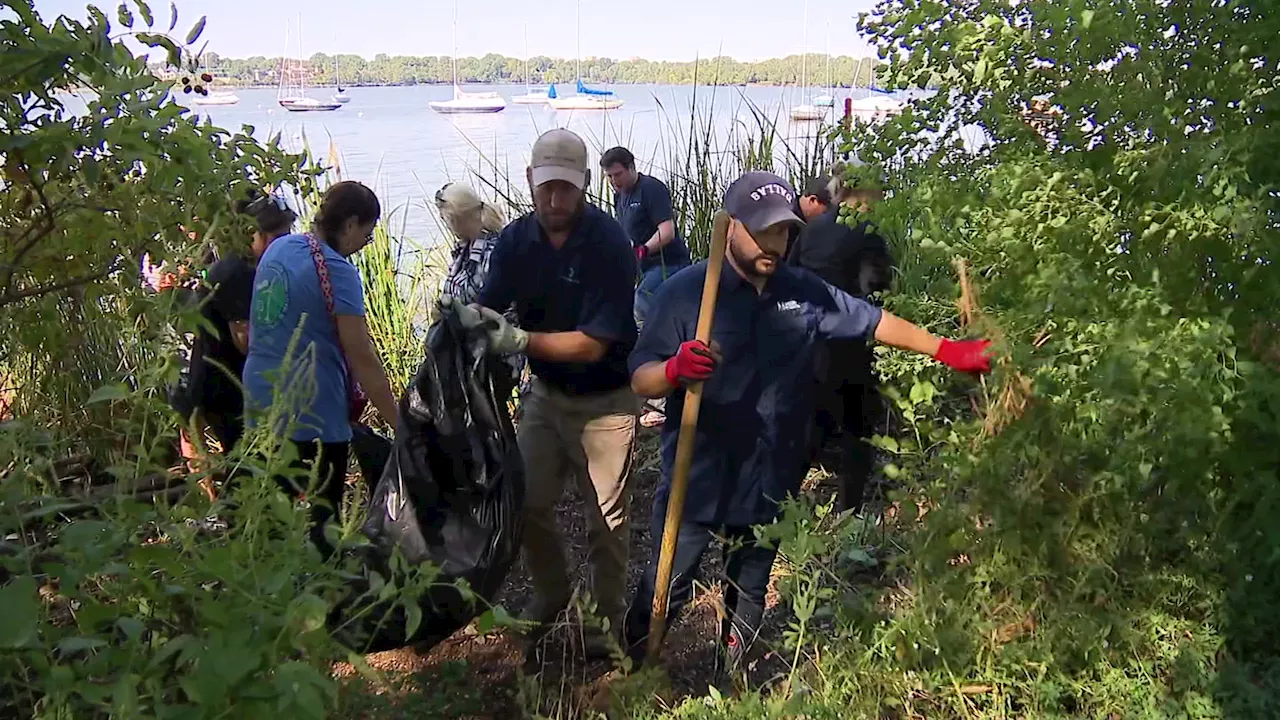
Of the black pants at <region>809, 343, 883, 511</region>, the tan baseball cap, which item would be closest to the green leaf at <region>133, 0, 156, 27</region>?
the tan baseball cap

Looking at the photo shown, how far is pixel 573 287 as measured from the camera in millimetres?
3443

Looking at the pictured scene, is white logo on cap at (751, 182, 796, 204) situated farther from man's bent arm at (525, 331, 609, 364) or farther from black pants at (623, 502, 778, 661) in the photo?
black pants at (623, 502, 778, 661)

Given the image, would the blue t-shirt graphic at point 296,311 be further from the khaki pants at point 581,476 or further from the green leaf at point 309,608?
the green leaf at point 309,608

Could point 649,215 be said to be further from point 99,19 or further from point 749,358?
point 99,19

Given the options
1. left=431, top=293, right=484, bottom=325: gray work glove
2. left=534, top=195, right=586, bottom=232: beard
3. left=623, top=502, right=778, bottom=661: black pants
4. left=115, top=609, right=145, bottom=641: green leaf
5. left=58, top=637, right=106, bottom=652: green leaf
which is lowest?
left=623, top=502, right=778, bottom=661: black pants

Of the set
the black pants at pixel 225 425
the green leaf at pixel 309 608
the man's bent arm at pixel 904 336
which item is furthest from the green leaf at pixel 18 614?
the black pants at pixel 225 425

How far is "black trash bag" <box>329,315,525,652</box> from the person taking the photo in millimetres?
3107

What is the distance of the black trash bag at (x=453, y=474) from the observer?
311 centimetres

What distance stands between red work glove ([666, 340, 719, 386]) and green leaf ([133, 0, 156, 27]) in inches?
65.2

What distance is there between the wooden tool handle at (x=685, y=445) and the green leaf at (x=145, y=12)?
1.71 meters

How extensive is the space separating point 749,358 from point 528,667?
1359mm

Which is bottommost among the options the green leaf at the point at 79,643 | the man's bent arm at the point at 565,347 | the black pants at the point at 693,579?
the black pants at the point at 693,579

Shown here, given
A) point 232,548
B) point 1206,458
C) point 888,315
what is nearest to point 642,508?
point 888,315

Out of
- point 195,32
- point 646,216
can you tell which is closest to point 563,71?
point 646,216
